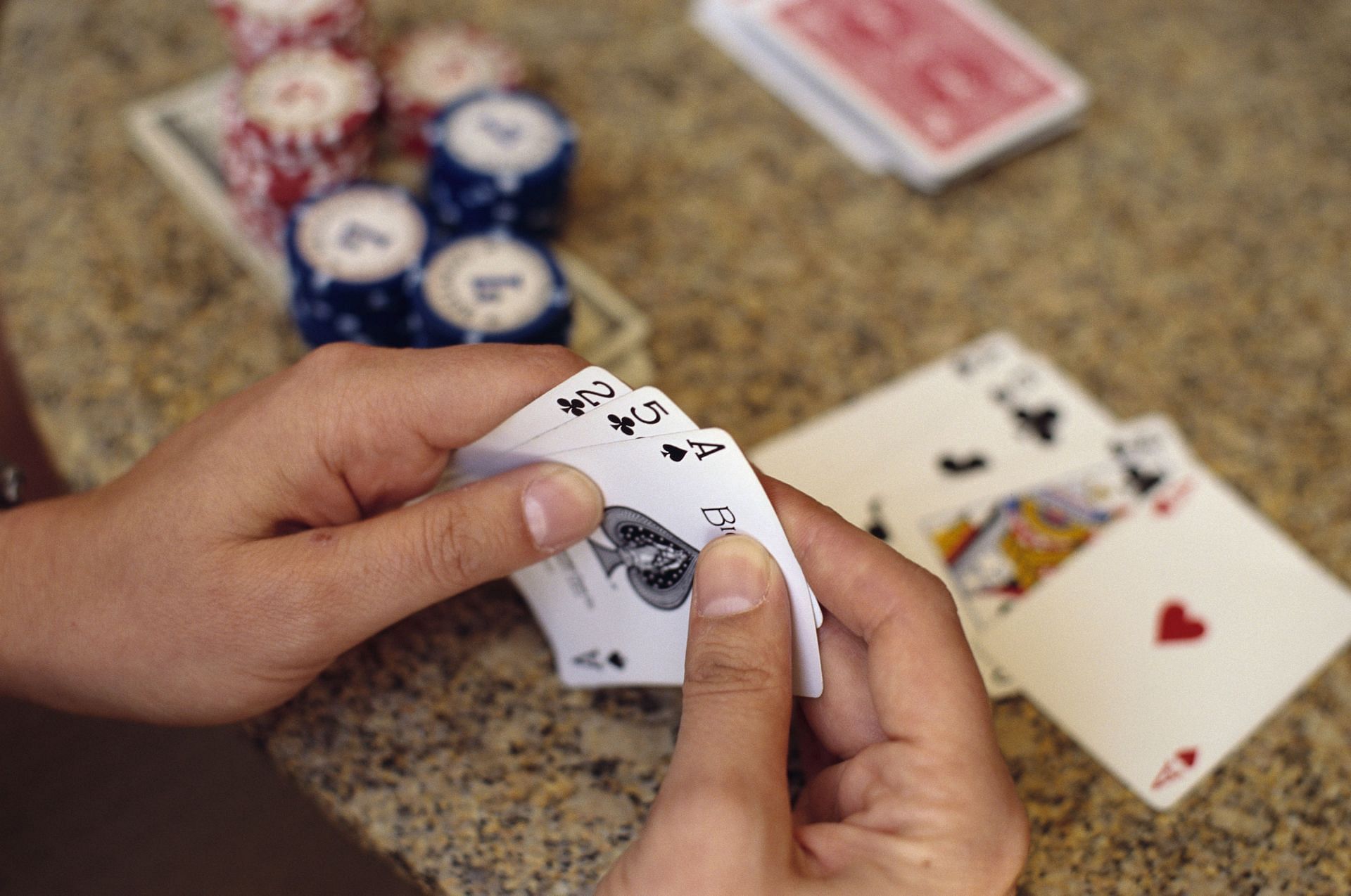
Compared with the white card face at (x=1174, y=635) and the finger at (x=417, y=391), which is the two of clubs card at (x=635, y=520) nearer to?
the finger at (x=417, y=391)

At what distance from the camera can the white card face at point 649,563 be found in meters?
0.77

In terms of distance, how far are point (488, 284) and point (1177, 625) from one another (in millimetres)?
771

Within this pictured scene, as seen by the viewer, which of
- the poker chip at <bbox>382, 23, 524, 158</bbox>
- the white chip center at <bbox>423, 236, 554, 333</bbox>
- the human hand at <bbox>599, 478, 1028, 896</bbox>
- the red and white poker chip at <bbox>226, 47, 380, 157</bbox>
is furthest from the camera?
the poker chip at <bbox>382, 23, 524, 158</bbox>

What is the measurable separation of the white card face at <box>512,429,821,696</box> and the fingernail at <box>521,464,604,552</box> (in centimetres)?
1

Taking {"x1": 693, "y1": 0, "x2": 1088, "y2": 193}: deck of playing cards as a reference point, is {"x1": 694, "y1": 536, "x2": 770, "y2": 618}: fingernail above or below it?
below

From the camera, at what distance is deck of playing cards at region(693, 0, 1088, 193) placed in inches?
54.1

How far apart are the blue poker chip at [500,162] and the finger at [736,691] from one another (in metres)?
0.56

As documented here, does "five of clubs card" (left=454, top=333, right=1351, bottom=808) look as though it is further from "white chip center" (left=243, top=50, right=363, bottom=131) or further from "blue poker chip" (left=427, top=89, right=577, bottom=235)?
"white chip center" (left=243, top=50, right=363, bottom=131)

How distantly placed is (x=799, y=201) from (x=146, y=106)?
847 mm

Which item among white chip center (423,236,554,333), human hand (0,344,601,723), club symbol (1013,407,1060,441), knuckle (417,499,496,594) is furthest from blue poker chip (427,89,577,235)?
club symbol (1013,407,1060,441)

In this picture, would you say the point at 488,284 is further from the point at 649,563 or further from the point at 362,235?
Result: the point at 649,563

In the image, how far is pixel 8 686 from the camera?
90 centimetres

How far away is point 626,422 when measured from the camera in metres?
0.78

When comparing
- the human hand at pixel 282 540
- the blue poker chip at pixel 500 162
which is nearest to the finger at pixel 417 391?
the human hand at pixel 282 540
